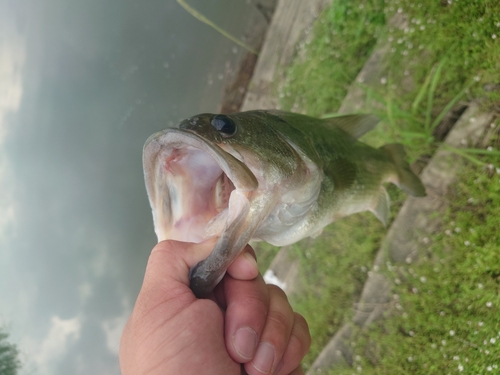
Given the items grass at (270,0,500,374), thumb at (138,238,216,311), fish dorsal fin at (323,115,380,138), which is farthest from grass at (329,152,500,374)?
thumb at (138,238,216,311)

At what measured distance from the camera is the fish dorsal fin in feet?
6.23

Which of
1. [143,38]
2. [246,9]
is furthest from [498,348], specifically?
[143,38]

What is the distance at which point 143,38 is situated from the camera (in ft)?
24.6

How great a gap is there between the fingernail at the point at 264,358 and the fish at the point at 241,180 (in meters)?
0.27

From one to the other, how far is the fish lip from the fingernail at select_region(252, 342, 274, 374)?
549 millimetres

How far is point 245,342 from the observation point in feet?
3.43

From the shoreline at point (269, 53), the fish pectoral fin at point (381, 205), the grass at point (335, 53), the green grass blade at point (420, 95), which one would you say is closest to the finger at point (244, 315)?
the fish pectoral fin at point (381, 205)

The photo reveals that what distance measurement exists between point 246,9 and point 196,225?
6.24 metres

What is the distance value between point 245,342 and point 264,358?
0.11m

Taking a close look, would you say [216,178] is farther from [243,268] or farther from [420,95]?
[420,95]

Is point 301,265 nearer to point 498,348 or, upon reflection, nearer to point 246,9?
point 498,348

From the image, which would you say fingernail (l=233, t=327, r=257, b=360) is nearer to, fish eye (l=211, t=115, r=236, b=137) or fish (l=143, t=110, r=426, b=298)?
fish (l=143, t=110, r=426, b=298)

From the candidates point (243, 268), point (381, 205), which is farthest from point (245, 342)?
point (381, 205)

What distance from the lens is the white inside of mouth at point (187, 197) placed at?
1.28 meters
